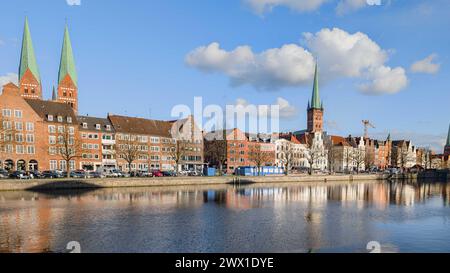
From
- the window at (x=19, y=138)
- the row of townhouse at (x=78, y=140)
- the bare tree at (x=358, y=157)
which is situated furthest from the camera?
the bare tree at (x=358, y=157)

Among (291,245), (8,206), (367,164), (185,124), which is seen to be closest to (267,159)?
(185,124)

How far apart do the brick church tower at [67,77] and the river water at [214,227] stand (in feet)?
321

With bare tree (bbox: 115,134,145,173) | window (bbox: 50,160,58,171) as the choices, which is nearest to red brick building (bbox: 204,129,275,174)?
bare tree (bbox: 115,134,145,173)

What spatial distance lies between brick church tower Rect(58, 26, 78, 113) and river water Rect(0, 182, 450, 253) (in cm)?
9782

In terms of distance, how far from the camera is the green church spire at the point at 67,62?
442 feet

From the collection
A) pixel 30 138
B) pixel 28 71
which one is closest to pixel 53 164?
pixel 30 138

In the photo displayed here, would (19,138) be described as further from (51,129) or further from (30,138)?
(51,129)

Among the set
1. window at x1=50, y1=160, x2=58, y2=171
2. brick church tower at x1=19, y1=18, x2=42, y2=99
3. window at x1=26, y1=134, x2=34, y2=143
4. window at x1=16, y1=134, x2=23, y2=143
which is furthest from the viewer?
brick church tower at x1=19, y1=18, x2=42, y2=99

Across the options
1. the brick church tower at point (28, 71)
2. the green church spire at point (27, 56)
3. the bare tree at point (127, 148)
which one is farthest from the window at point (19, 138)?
the green church spire at point (27, 56)

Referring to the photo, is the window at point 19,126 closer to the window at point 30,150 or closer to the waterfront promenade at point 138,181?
the window at point 30,150

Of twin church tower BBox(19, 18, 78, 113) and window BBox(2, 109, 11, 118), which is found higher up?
twin church tower BBox(19, 18, 78, 113)

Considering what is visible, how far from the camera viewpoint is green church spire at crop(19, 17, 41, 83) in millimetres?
124000

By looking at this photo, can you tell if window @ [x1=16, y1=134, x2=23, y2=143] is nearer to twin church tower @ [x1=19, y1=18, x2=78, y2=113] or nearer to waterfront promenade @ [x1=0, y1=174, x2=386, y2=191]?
waterfront promenade @ [x1=0, y1=174, x2=386, y2=191]
